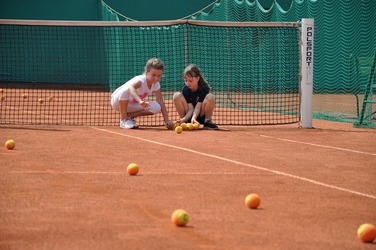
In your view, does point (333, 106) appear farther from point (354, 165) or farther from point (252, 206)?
point (252, 206)

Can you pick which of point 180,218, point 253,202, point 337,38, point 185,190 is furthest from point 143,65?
point 180,218

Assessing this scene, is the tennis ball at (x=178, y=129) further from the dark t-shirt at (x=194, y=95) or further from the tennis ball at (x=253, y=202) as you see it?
the tennis ball at (x=253, y=202)

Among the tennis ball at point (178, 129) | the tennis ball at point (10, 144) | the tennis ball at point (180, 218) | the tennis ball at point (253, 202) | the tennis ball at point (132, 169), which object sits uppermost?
the tennis ball at point (180, 218)

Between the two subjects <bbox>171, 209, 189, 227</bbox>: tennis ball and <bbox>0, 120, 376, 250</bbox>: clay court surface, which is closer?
<bbox>0, 120, 376, 250</bbox>: clay court surface

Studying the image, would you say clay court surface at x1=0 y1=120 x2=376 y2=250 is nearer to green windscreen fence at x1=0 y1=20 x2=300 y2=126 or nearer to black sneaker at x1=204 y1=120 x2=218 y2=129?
black sneaker at x1=204 y1=120 x2=218 y2=129

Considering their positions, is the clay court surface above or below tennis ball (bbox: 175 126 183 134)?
above

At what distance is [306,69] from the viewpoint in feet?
45.7

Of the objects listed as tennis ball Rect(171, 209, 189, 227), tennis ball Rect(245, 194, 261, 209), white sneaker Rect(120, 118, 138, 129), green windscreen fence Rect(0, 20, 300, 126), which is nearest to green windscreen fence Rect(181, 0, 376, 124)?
green windscreen fence Rect(0, 20, 300, 126)

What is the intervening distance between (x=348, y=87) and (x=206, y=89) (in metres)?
11.3

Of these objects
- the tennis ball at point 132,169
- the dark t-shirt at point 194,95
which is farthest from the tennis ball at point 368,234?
the dark t-shirt at point 194,95

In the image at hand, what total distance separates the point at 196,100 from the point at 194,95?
0.29ft

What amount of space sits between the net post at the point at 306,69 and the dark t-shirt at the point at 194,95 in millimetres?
1658

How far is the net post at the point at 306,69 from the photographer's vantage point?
13.9 m

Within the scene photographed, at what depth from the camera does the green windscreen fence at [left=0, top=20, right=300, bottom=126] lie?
52.0ft
